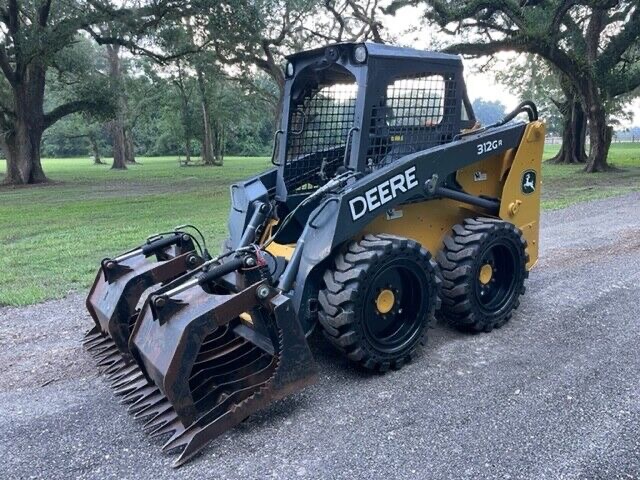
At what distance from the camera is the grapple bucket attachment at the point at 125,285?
149 inches

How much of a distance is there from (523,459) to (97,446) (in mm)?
2139

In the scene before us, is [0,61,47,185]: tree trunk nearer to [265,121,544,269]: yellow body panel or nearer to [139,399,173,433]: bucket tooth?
[265,121,544,269]: yellow body panel

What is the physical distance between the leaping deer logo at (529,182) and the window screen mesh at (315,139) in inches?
60.0

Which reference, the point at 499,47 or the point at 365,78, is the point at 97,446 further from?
the point at 499,47

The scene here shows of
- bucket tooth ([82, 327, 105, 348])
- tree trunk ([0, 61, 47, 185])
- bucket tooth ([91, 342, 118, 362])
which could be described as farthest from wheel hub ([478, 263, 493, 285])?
tree trunk ([0, 61, 47, 185])

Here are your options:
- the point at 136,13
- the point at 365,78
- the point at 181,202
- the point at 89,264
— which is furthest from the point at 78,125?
the point at 365,78

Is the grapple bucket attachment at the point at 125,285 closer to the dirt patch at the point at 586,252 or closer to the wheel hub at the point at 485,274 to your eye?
the wheel hub at the point at 485,274

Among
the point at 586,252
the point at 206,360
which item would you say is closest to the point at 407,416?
the point at 206,360

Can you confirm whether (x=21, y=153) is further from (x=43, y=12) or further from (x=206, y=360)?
(x=206, y=360)

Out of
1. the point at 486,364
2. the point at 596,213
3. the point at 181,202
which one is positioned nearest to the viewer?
the point at 486,364

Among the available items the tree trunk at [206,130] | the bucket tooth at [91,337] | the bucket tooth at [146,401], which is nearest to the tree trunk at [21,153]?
the tree trunk at [206,130]

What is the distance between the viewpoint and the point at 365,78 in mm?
3875

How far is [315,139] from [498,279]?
6.21 ft

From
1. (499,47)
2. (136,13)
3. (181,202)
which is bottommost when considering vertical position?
(181,202)
